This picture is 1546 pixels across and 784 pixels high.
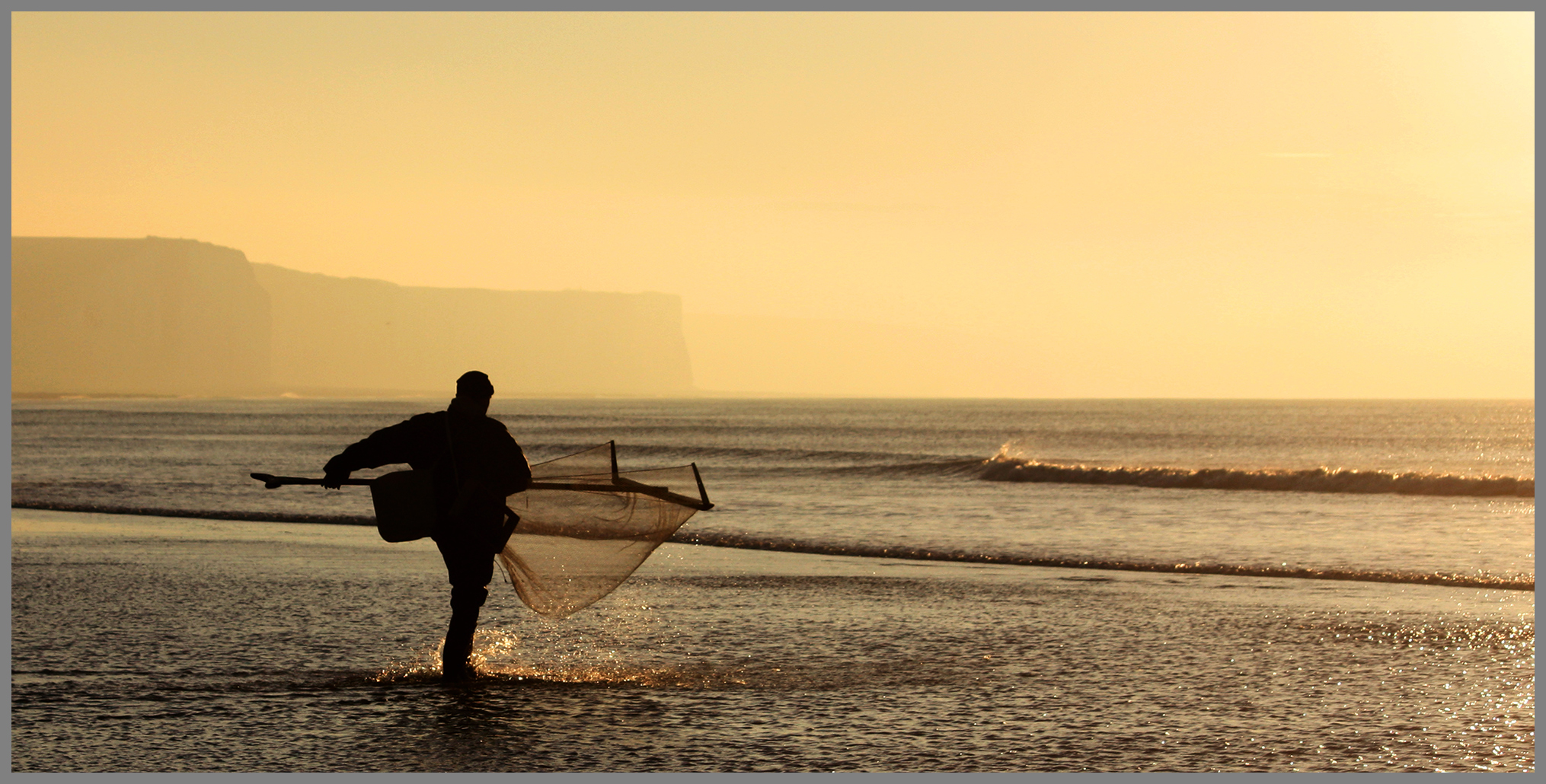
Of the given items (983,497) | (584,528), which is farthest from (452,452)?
(983,497)

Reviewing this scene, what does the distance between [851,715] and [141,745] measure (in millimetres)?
3155

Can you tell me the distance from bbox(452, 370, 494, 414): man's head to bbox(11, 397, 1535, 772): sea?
58.1 inches

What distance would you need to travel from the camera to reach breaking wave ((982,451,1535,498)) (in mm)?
26406

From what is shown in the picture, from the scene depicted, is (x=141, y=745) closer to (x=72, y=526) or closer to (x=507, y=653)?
(x=507, y=653)

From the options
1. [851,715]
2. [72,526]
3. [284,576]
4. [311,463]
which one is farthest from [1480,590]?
[311,463]

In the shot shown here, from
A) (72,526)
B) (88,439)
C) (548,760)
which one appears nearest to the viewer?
(548,760)

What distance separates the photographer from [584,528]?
8.40m

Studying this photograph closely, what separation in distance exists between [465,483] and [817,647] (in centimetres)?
255

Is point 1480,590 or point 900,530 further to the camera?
point 900,530

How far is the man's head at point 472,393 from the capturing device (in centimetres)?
727

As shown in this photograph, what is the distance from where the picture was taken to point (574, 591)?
27.7 feet

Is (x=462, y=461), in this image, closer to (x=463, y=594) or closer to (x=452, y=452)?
(x=452, y=452)

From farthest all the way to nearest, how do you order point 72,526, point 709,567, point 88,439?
point 88,439, point 72,526, point 709,567

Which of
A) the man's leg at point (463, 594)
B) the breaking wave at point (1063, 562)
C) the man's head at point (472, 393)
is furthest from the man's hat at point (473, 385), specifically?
the breaking wave at point (1063, 562)
